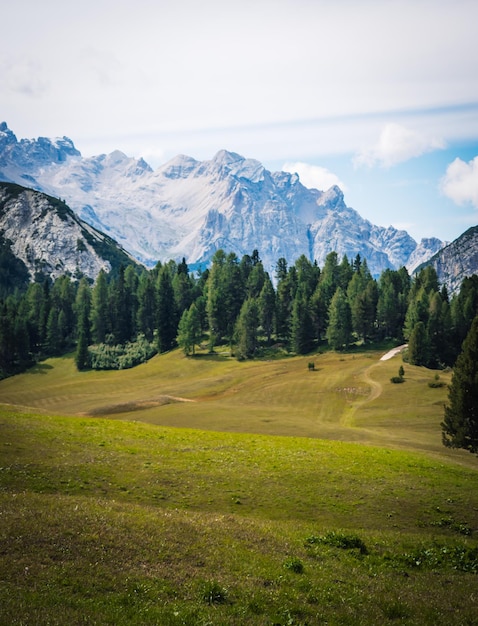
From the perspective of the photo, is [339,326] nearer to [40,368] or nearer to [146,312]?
[146,312]

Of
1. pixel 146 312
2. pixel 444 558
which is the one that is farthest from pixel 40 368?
pixel 444 558

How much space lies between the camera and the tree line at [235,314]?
134 meters

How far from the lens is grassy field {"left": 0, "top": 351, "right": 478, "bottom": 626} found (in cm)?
1395

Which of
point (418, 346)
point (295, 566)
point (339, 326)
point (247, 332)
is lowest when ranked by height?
point (295, 566)

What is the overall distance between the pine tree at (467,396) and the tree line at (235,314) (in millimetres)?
71395

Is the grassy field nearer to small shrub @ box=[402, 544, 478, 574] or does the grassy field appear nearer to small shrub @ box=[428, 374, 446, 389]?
small shrub @ box=[402, 544, 478, 574]

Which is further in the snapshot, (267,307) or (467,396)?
(267,307)

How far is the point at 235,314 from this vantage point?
6348 inches

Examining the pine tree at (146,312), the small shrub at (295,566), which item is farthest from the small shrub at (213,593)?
the pine tree at (146,312)

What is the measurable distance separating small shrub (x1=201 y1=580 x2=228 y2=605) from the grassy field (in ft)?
0.17

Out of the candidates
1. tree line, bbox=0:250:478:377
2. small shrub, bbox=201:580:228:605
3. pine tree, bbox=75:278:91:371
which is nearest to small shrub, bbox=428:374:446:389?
tree line, bbox=0:250:478:377

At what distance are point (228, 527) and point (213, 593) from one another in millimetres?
6516

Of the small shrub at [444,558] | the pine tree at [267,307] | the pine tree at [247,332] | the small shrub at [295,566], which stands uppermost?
the pine tree at [267,307]

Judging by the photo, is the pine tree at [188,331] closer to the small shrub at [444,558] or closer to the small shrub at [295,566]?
the small shrub at [444,558]
